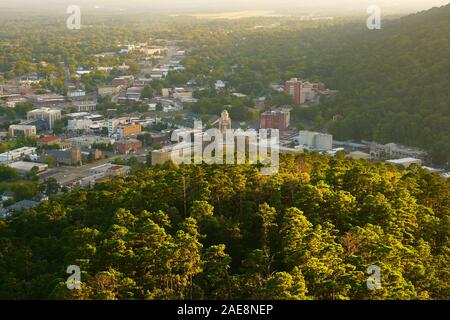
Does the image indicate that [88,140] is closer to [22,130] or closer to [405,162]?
[22,130]

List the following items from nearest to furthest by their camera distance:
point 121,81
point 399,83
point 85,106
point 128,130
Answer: point 128,130 → point 399,83 → point 85,106 → point 121,81

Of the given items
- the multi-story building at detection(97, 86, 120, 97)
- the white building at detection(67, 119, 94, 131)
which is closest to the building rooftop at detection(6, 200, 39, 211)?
the white building at detection(67, 119, 94, 131)

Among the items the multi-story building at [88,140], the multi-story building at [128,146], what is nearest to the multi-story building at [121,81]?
the multi-story building at [88,140]

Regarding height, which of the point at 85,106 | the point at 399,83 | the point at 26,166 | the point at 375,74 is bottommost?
the point at 26,166

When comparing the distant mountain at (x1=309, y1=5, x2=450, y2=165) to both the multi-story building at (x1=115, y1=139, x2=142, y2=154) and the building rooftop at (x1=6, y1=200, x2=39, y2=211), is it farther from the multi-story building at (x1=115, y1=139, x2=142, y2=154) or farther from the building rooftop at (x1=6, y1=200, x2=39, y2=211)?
the building rooftop at (x1=6, y1=200, x2=39, y2=211)

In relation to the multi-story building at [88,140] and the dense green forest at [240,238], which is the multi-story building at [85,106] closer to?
the multi-story building at [88,140]

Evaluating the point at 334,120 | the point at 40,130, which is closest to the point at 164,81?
the point at 40,130

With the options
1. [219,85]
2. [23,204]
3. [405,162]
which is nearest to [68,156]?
[23,204]
